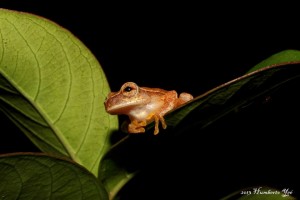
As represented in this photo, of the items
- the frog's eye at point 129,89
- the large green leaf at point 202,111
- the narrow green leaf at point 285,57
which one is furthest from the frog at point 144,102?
the narrow green leaf at point 285,57

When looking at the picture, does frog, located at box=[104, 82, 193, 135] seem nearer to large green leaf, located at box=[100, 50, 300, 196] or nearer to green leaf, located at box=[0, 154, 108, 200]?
large green leaf, located at box=[100, 50, 300, 196]

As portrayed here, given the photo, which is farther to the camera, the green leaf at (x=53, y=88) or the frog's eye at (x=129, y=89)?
the frog's eye at (x=129, y=89)

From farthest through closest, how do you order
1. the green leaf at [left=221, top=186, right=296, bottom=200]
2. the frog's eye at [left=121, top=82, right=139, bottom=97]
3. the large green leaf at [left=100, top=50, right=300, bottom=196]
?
the frog's eye at [left=121, top=82, right=139, bottom=97], the green leaf at [left=221, top=186, right=296, bottom=200], the large green leaf at [left=100, top=50, right=300, bottom=196]

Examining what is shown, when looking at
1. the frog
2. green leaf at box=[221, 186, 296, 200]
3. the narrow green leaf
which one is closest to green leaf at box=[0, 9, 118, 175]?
the frog

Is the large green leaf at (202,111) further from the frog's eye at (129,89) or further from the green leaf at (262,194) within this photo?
the frog's eye at (129,89)

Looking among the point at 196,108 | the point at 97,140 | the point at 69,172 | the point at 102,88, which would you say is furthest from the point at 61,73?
the point at 196,108

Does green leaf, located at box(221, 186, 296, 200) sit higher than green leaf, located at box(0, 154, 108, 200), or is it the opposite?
green leaf, located at box(0, 154, 108, 200)
